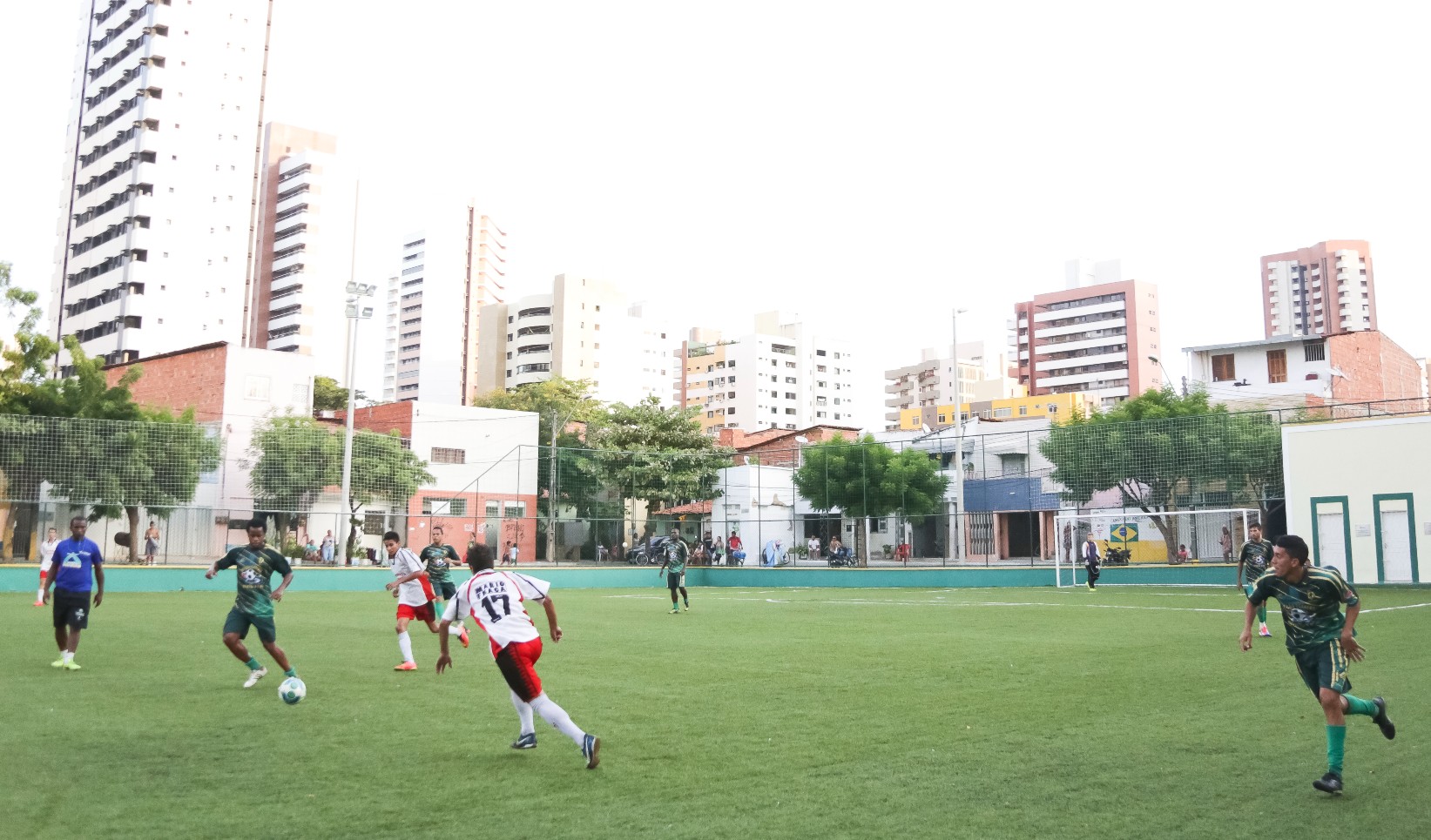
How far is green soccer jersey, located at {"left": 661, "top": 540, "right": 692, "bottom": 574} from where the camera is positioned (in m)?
25.5

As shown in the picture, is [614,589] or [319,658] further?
[614,589]

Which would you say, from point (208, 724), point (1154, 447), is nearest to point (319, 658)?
point (208, 724)

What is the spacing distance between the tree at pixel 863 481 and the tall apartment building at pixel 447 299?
9175cm

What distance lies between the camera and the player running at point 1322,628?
7.27 m

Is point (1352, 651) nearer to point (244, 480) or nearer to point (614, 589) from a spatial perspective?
point (614, 589)

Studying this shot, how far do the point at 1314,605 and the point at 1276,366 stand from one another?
5892 centimetres

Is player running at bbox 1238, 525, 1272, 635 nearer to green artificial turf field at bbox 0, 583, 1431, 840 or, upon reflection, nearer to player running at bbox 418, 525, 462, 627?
green artificial turf field at bbox 0, 583, 1431, 840

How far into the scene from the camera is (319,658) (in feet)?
48.3

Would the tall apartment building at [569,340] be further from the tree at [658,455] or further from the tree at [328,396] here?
the tree at [658,455]

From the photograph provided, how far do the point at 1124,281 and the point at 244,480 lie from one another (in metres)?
113

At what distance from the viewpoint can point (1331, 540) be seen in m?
32.4

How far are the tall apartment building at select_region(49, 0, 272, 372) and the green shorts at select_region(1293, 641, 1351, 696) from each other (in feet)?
267

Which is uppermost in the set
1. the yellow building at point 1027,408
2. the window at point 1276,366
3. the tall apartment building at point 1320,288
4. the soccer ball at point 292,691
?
the tall apartment building at point 1320,288

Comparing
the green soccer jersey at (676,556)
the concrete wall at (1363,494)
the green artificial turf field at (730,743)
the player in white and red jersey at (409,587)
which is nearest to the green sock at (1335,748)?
the green artificial turf field at (730,743)
